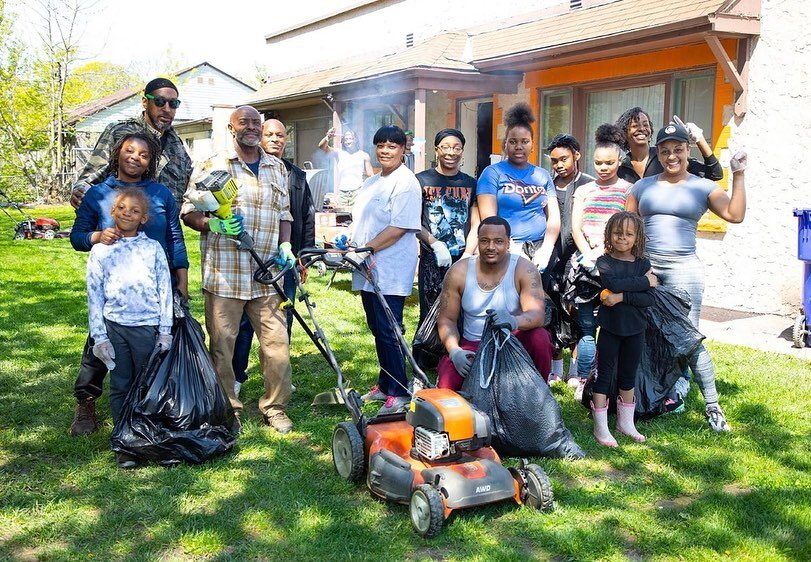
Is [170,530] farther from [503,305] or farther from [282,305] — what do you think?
[503,305]

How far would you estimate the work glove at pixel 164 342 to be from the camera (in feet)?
13.6

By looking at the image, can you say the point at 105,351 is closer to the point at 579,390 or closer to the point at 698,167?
the point at 579,390

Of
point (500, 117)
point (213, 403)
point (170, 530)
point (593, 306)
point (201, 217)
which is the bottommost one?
point (170, 530)

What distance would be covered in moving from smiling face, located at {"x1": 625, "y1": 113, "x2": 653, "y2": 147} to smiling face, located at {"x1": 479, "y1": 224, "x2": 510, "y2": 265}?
1.62 meters

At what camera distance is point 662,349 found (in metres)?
4.79

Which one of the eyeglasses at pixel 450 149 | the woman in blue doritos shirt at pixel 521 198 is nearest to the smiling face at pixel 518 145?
the woman in blue doritos shirt at pixel 521 198

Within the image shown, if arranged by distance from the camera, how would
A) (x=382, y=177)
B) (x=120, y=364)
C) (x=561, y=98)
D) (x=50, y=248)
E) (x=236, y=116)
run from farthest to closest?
(x=50, y=248), (x=561, y=98), (x=382, y=177), (x=236, y=116), (x=120, y=364)

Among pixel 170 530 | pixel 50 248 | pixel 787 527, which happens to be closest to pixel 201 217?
pixel 170 530

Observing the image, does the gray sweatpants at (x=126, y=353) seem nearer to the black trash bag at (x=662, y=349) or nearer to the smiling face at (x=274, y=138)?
the smiling face at (x=274, y=138)

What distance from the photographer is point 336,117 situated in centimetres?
1428

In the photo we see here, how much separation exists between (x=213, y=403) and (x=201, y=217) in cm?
110

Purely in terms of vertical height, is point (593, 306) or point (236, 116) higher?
point (236, 116)

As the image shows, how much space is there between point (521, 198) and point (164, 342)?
2.51 meters

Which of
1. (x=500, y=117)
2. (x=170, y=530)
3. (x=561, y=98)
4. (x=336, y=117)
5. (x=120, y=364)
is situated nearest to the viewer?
(x=170, y=530)
